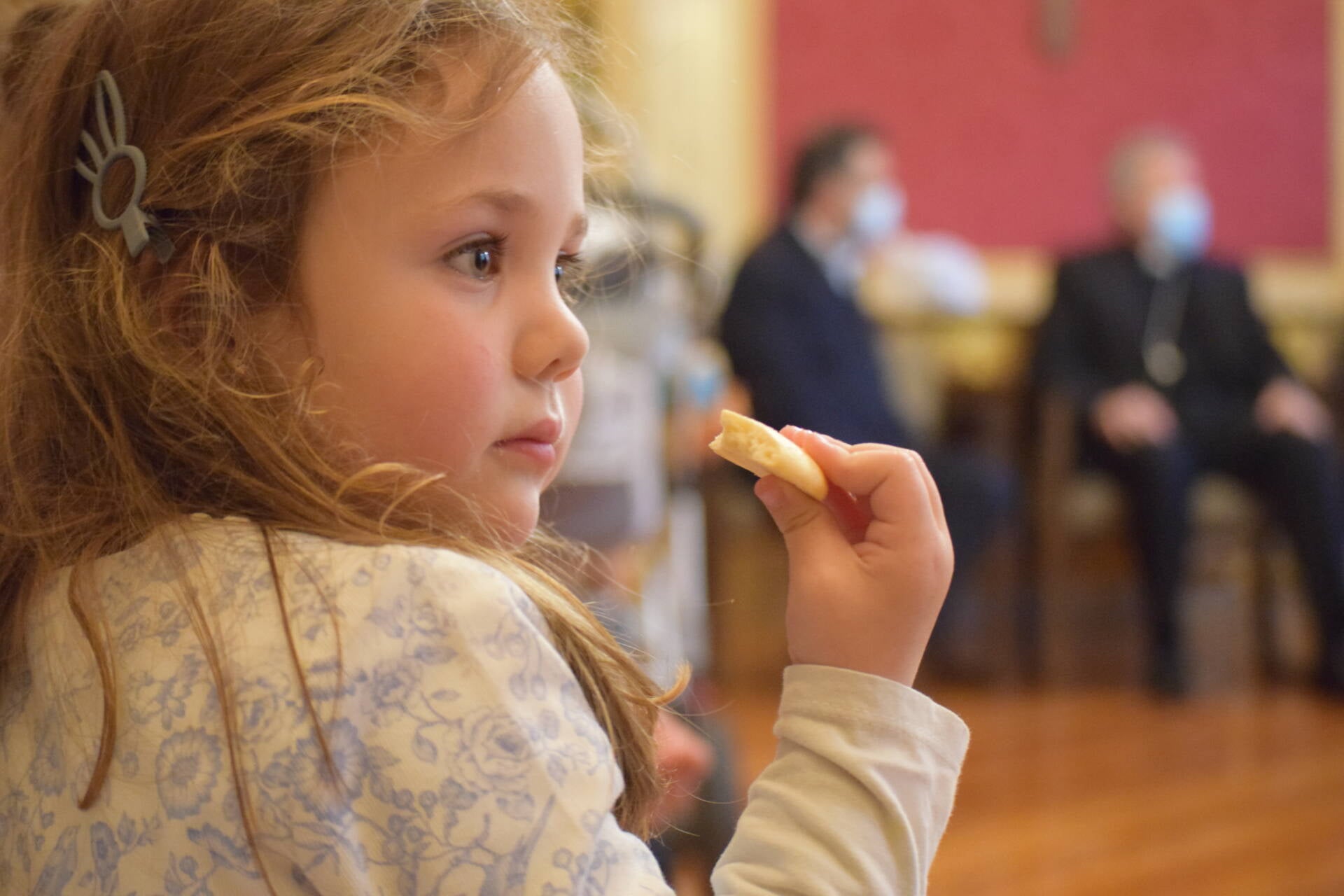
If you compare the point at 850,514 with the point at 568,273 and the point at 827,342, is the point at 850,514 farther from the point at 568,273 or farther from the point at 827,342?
the point at 827,342

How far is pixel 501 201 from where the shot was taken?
57cm

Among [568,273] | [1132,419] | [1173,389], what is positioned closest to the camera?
[568,273]

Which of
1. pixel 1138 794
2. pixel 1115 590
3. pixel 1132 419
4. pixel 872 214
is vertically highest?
pixel 872 214

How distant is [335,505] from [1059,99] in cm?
413

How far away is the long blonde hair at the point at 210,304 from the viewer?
0.55 metres

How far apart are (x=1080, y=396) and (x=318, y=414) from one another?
9.74 feet

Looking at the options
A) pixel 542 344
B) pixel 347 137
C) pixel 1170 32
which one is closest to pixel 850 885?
pixel 542 344

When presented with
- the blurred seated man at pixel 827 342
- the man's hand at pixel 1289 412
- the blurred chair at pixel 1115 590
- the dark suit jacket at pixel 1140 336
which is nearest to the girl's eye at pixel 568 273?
the blurred seated man at pixel 827 342

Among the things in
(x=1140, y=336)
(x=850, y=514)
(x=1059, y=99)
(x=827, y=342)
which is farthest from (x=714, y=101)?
(x=850, y=514)

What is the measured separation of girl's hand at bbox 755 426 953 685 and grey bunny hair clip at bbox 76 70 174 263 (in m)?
0.28

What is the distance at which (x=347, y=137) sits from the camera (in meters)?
0.57

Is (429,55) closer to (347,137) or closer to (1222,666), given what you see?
(347,137)

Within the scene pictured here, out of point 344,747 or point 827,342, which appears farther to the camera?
point 827,342

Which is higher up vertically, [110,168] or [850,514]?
[110,168]
